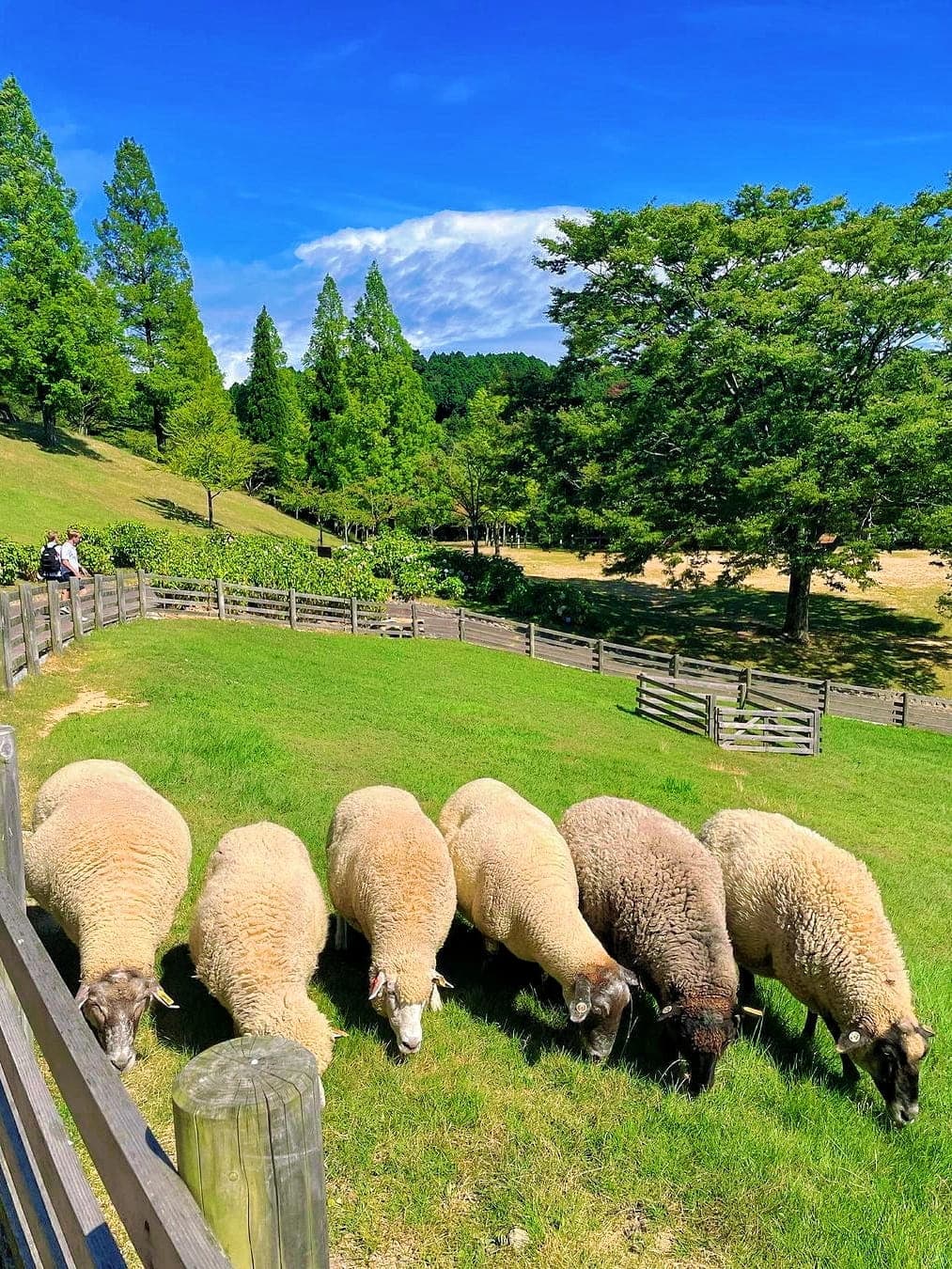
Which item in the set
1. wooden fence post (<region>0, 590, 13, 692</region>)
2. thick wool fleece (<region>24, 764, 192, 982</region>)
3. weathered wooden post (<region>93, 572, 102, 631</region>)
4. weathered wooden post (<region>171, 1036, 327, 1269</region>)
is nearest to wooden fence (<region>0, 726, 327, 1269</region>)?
weathered wooden post (<region>171, 1036, 327, 1269</region>)

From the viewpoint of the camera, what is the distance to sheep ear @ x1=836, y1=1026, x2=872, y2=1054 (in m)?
5.24

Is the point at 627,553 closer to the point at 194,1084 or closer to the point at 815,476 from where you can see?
the point at 815,476

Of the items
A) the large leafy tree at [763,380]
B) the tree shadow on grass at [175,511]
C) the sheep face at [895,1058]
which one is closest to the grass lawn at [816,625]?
the large leafy tree at [763,380]

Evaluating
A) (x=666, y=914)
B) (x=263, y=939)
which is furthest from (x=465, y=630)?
(x=263, y=939)

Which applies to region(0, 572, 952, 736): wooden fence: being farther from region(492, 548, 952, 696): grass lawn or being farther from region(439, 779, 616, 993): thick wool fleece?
region(439, 779, 616, 993): thick wool fleece

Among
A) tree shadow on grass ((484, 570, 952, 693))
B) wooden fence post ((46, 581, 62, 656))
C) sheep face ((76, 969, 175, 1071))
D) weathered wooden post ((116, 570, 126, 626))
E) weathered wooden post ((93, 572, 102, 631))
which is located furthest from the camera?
tree shadow on grass ((484, 570, 952, 693))

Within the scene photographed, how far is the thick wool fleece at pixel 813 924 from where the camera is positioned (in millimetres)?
5480

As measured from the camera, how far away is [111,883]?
5301 millimetres

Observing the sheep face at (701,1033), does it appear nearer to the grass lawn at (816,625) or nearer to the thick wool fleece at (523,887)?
the thick wool fleece at (523,887)

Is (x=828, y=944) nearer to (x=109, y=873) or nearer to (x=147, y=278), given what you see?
(x=109, y=873)

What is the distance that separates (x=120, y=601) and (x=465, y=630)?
1019cm

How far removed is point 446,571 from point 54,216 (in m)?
25.8

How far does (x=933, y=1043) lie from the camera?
19.2 ft

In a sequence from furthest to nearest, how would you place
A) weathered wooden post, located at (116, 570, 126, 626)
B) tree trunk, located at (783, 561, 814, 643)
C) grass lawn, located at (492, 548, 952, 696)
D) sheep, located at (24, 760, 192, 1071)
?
tree trunk, located at (783, 561, 814, 643) → grass lawn, located at (492, 548, 952, 696) → weathered wooden post, located at (116, 570, 126, 626) → sheep, located at (24, 760, 192, 1071)
